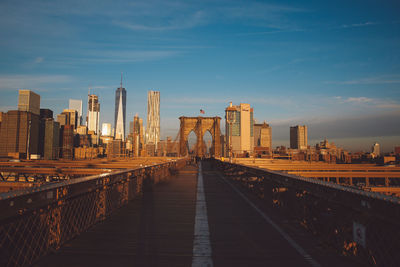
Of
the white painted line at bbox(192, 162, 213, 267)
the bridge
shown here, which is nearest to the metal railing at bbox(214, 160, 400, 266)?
the bridge

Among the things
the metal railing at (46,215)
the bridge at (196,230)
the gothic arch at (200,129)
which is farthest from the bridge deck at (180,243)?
the gothic arch at (200,129)

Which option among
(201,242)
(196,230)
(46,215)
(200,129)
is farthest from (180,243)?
(200,129)

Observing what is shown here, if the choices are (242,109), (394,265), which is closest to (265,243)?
(394,265)

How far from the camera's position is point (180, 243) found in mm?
4641

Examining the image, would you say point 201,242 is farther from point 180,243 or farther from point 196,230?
point 196,230

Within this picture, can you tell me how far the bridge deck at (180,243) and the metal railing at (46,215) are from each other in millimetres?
201

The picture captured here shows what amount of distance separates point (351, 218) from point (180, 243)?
2.60m

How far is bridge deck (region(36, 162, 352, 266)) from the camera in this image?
3883 mm

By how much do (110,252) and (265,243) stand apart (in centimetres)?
246

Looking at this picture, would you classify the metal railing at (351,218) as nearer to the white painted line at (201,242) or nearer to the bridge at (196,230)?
the bridge at (196,230)

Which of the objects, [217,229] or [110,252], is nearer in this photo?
[110,252]

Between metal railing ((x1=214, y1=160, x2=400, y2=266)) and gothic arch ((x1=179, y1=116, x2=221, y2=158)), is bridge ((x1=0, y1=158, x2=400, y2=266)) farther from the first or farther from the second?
gothic arch ((x1=179, y1=116, x2=221, y2=158))

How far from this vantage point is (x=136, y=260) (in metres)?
3.89

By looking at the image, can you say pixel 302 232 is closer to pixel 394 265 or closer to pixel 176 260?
pixel 394 265
